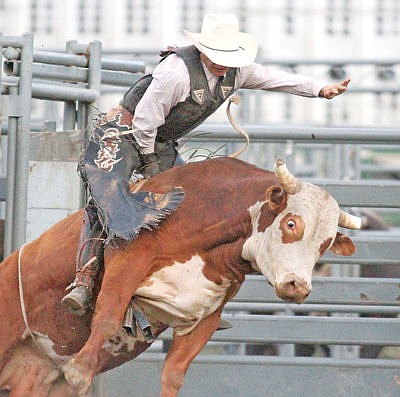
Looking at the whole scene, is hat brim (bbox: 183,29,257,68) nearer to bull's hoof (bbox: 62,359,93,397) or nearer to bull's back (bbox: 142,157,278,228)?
bull's back (bbox: 142,157,278,228)

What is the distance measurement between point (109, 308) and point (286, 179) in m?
0.99

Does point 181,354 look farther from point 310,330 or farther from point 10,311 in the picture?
point 310,330

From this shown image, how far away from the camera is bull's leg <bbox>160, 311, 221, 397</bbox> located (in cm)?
606

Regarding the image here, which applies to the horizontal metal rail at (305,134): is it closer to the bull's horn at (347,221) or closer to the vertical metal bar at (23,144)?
the vertical metal bar at (23,144)

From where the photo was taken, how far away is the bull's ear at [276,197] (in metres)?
5.68

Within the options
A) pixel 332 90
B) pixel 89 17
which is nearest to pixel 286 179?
pixel 332 90

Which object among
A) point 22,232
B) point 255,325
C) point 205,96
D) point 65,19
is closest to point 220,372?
point 255,325

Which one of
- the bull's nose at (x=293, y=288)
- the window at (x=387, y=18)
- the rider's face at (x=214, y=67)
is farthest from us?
the window at (x=387, y=18)

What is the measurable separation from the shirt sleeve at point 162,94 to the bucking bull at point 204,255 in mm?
247

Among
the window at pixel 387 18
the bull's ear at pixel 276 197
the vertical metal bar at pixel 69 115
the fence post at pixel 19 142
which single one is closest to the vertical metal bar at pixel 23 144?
the fence post at pixel 19 142

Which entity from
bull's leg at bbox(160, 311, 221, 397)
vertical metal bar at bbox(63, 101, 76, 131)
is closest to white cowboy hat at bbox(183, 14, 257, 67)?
bull's leg at bbox(160, 311, 221, 397)

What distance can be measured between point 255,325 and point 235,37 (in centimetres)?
215

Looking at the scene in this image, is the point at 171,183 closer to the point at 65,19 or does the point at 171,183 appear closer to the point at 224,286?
the point at 224,286

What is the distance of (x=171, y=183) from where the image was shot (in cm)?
611
